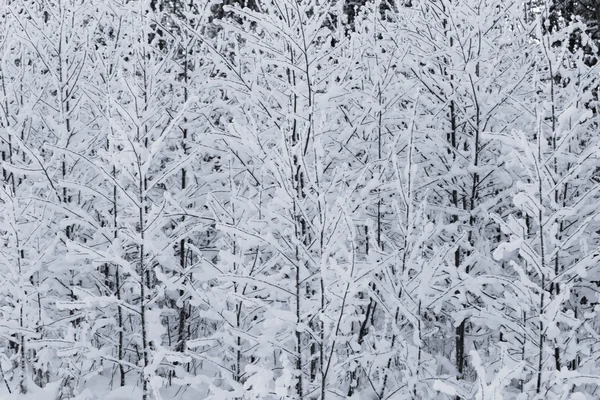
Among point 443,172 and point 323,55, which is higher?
point 323,55

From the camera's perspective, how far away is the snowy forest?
4570 millimetres

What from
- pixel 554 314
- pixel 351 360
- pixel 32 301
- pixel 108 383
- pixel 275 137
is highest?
pixel 275 137

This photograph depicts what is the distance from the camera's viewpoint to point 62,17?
21.9ft

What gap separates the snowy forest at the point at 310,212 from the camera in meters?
4.57

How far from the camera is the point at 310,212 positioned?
5.85m

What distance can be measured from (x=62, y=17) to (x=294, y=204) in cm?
393

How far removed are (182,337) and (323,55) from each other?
4.01m

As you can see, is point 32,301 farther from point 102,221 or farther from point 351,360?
point 351,360

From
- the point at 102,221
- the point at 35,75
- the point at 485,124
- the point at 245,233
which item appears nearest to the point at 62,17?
the point at 35,75

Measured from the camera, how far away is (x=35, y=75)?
798cm

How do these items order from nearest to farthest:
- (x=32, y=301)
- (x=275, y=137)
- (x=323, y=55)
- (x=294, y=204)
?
(x=294, y=204), (x=323, y=55), (x=275, y=137), (x=32, y=301)

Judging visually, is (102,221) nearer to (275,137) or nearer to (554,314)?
(275,137)

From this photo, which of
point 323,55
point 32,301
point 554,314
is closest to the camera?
point 554,314

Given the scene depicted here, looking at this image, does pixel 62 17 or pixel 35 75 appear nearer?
pixel 62 17
